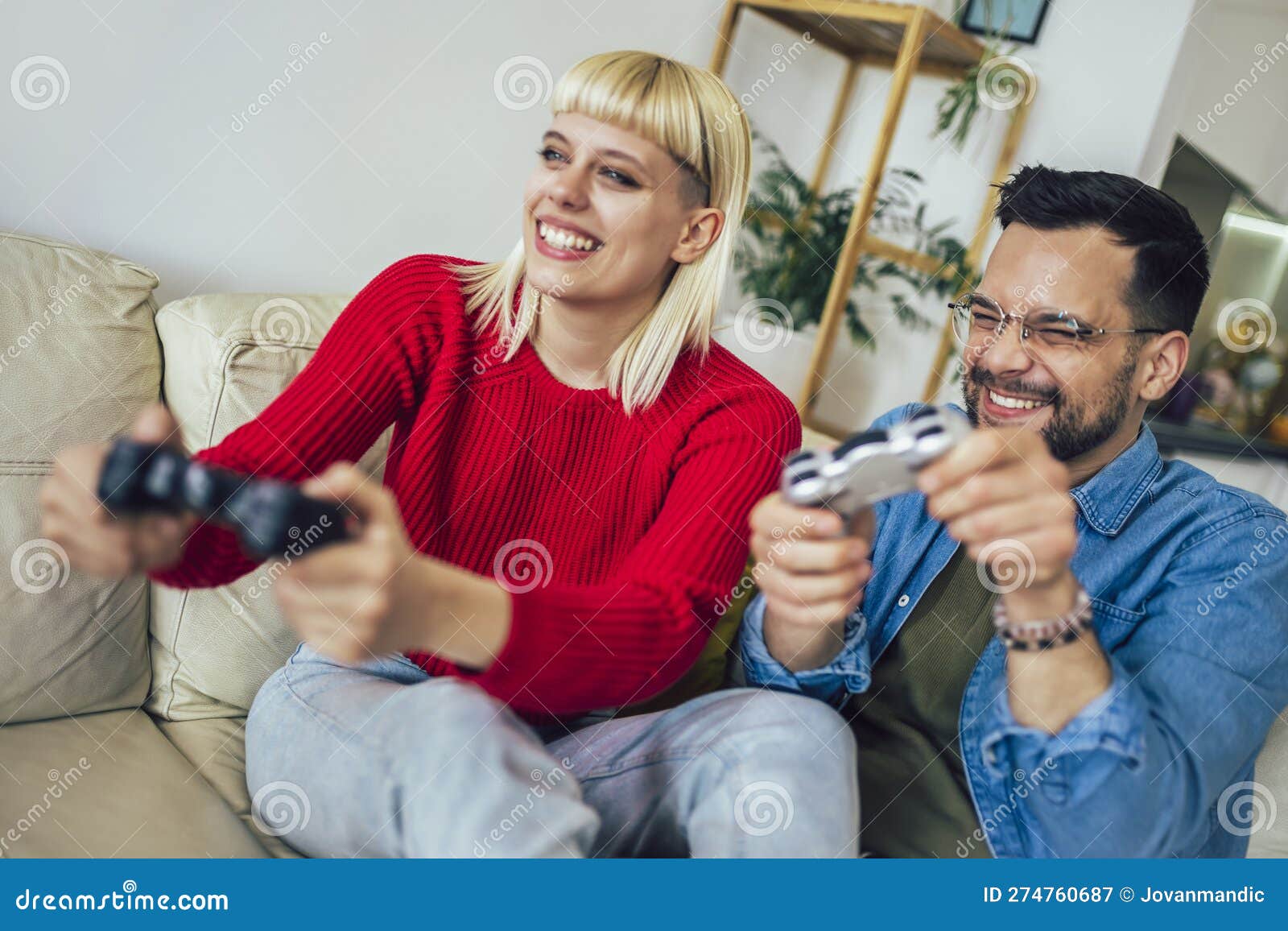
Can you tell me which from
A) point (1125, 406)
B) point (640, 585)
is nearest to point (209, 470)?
point (640, 585)

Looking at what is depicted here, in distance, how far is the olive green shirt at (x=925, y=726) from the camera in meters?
0.98

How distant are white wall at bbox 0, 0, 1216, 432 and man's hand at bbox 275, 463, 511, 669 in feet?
2.62

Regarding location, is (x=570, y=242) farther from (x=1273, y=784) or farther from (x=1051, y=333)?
(x=1273, y=784)

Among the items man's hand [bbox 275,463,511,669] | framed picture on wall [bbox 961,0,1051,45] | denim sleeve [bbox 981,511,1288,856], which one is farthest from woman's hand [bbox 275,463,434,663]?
framed picture on wall [bbox 961,0,1051,45]

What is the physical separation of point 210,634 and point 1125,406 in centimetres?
100

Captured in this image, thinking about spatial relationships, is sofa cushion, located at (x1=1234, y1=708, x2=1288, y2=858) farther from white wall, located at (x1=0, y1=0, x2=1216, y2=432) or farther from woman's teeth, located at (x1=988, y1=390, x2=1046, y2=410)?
white wall, located at (x1=0, y1=0, x2=1216, y2=432)

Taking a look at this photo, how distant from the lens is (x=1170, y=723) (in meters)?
0.84

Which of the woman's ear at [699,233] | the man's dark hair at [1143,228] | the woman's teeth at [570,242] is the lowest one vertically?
the woman's teeth at [570,242]

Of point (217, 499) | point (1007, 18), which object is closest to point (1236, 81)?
point (1007, 18)

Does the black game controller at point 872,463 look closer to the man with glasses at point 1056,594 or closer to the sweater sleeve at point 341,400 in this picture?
the man with glasses at point 1056,594

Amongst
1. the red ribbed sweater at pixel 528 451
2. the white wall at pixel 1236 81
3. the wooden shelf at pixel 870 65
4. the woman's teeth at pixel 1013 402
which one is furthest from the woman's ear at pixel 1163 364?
the white wall at pixel 1236 81

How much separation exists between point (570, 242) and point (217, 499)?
19.1 inches

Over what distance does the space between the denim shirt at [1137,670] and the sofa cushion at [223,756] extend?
488mm

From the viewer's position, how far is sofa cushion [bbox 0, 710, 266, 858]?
2.81 feet
